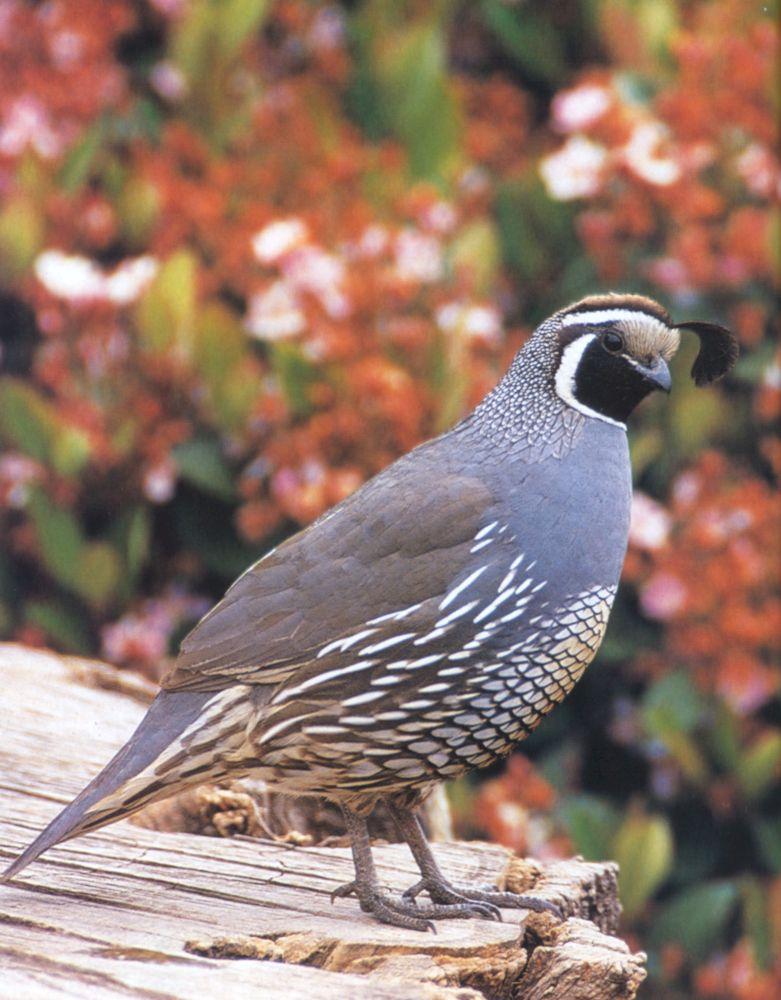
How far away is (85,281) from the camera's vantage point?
4.54 metres

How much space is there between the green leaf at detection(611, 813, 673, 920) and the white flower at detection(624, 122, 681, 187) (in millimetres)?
1818

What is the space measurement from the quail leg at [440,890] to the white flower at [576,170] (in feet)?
7.88

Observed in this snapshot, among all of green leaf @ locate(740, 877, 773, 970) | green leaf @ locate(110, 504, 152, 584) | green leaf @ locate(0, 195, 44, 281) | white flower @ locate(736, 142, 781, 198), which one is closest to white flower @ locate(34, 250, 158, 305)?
green leaf @ locate(0, 195, 44, 281)

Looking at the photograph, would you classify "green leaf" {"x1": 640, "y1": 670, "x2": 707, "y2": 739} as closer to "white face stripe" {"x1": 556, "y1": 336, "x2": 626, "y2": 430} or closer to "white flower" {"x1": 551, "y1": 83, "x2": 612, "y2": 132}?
"white face stripe" {"x1": 556, "y1": 336, "x2": 626, "y2": 430}

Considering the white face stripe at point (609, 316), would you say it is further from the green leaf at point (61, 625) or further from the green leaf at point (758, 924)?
the green leaf at point (61, 625)

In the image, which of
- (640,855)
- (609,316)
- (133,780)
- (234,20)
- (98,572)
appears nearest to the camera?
(133,780)

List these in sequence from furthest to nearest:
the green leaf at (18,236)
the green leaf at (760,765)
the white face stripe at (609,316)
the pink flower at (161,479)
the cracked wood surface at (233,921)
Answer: the green leaf at (18,236) < the pink flower at (161,479) < the green leaf at (760,765) < the white face stripe at (609,316) < the cracked wood surface at (233,921)

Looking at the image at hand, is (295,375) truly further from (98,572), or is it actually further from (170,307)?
(98,572)

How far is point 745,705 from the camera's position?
4406 millimetres

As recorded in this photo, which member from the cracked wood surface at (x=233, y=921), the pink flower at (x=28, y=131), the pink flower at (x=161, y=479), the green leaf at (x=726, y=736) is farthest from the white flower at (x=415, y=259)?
the cracked wood surface at (x=233, y=921)

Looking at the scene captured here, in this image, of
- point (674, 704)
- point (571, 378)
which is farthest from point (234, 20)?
point (571, 378)

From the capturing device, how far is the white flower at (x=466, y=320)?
445 cm

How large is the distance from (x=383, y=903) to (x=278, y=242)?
7.17ft

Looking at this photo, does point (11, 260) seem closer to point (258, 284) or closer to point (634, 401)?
point (258, 284)
